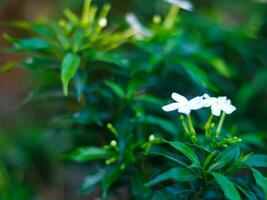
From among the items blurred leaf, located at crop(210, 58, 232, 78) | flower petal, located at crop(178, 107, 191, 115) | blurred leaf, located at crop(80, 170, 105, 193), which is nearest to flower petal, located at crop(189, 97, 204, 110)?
flower petal, located at crop(178, 107, 191, 115)

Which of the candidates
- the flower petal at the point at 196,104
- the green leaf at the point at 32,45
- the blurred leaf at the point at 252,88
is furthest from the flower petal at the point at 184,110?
the blurred leaf at the point at 252,88

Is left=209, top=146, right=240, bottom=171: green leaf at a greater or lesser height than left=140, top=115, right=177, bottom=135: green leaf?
greater

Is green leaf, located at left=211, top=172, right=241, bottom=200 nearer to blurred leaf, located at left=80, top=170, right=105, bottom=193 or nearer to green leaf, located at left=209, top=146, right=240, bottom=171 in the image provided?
green leaf, located at left=209, top=146, right=240, bottom=171

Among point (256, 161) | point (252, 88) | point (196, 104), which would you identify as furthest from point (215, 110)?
point (252, 88)

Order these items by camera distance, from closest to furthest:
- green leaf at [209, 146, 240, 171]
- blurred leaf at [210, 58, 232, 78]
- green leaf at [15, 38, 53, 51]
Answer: green leaf at [209, 146, 240, 171]
green leaf at [15, 38, 53, 51]
blurred leaf at [210, 58, 232, 78]

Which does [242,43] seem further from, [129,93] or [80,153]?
[80,153]

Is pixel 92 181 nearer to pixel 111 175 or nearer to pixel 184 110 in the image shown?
pixel 111 175

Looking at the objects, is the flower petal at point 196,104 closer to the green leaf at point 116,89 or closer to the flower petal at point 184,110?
the flower petal at point 184,110
